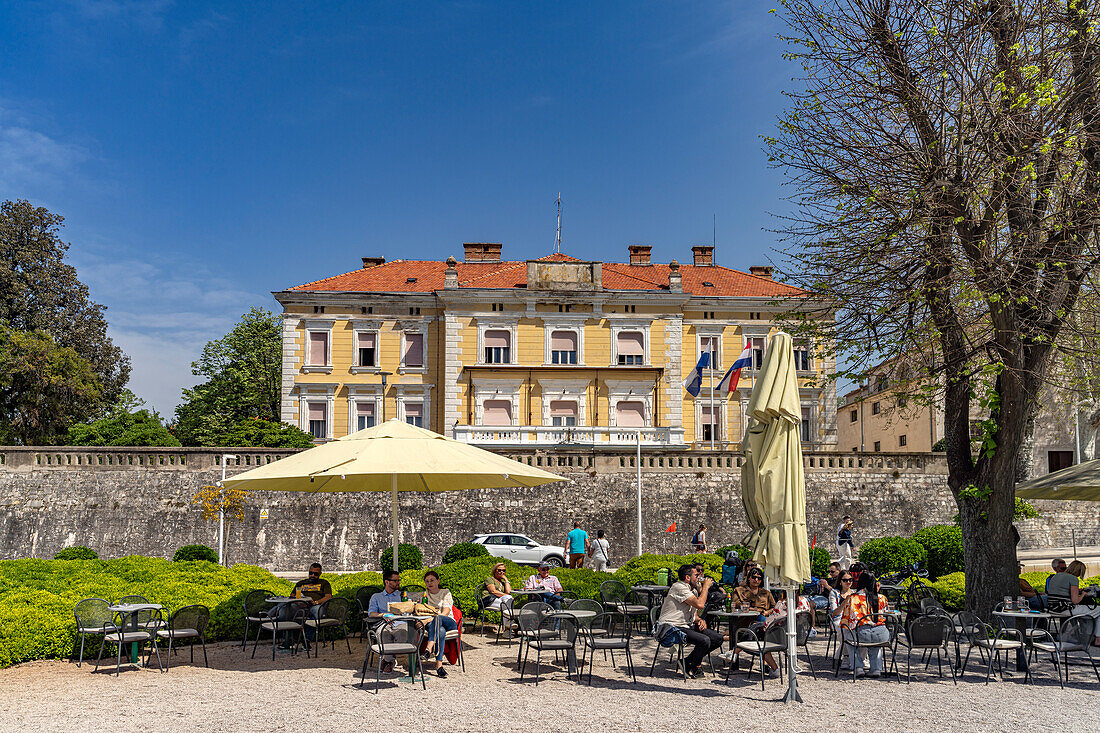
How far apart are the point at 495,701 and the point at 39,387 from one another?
35.0 metres

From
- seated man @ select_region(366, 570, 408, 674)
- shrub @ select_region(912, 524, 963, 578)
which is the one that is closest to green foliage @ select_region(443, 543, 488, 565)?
seated man @ select_region(366, 570, 408, 674)

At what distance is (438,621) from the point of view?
9461 millimetres

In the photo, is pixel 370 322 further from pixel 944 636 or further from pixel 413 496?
pixel 944 636

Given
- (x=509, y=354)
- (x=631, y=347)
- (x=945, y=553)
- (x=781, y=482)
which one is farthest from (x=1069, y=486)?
(x=509, y=354)

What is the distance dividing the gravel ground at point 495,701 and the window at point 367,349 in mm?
28541

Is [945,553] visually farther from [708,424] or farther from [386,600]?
[708,424]

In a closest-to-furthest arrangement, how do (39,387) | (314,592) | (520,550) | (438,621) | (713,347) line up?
(438,621), (314,592), (520,550), (39,387), (713,347)

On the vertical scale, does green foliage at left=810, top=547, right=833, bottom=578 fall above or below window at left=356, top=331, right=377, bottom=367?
below

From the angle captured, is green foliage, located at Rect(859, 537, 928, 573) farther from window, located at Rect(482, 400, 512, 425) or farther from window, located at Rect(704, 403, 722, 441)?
window, located at Rect(482, 400, 512, 425)

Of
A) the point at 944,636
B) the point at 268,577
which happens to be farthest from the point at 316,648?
the point at 944,636

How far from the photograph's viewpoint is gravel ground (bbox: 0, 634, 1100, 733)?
7.17 m

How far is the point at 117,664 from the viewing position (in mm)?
9500

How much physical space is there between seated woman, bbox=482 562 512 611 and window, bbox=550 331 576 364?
84.9ft

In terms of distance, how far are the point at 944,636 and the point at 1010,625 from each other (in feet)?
6.23
